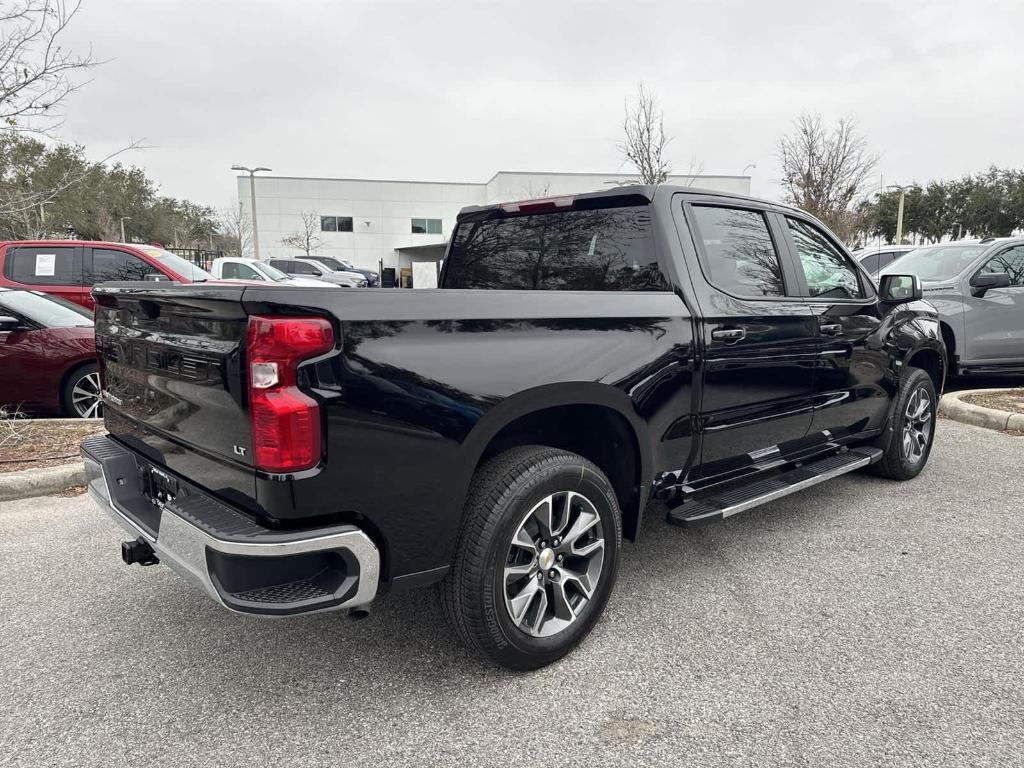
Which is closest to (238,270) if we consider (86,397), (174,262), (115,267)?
(174,262)

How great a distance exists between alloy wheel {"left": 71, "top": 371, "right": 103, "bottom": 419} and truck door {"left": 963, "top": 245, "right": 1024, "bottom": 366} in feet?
29.4

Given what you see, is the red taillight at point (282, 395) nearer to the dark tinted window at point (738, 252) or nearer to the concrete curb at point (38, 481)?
the dark tinted window at point (738, 252)

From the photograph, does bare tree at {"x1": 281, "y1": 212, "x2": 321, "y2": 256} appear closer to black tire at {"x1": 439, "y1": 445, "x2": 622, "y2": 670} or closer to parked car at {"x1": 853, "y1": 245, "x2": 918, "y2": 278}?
parked car at {"x1": 853, "y1": 245, "x2": 918, "y2": 278}

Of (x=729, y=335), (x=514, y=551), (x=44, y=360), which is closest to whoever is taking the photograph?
(x=514, y=551)

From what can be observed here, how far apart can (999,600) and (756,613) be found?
1.16m

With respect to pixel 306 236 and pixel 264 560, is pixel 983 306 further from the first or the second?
pixel 306 236

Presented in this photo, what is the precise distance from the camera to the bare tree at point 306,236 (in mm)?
49500

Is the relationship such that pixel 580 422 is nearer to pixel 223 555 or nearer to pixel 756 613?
pixel 756 613

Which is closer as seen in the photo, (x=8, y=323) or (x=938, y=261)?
(x=8, y=323)

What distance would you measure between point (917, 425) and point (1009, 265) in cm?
450

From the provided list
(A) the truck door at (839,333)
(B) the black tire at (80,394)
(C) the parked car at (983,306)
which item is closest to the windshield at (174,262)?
(B) the black tire at (80,394)

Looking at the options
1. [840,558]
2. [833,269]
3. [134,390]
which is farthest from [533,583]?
[833,269]

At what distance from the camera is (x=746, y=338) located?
3.33 m

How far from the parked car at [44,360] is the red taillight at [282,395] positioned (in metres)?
4.85
